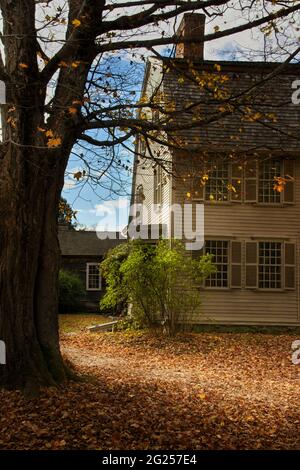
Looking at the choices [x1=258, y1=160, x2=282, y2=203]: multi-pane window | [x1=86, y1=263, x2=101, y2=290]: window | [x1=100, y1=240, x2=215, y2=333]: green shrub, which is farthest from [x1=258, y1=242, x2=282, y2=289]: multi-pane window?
[x1=86, y1=263, x2=101, y2=290]: window

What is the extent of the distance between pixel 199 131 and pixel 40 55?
1255cm

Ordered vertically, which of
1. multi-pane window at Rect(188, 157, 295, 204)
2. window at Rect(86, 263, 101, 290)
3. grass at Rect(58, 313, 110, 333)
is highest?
multi-pane window at Rect(188, 157, 295, 204)

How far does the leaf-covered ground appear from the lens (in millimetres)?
6598

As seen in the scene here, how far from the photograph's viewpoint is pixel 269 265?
68.3 feet

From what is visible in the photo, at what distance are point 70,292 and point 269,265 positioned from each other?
1239 centimetres

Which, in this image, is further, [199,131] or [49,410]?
[199,131]

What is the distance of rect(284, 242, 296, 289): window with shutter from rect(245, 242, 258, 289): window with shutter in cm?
104

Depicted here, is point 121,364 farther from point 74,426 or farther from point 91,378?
point 74,426

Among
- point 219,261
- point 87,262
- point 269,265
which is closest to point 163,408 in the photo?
point 219,261

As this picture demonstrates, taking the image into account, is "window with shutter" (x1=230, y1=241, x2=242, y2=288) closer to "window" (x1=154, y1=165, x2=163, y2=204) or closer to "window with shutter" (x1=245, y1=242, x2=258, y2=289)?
"window with shutter" (x1=245, y1=242, x2=258, y2=289)

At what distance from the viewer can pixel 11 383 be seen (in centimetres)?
797

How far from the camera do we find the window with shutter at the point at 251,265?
20.5 m
